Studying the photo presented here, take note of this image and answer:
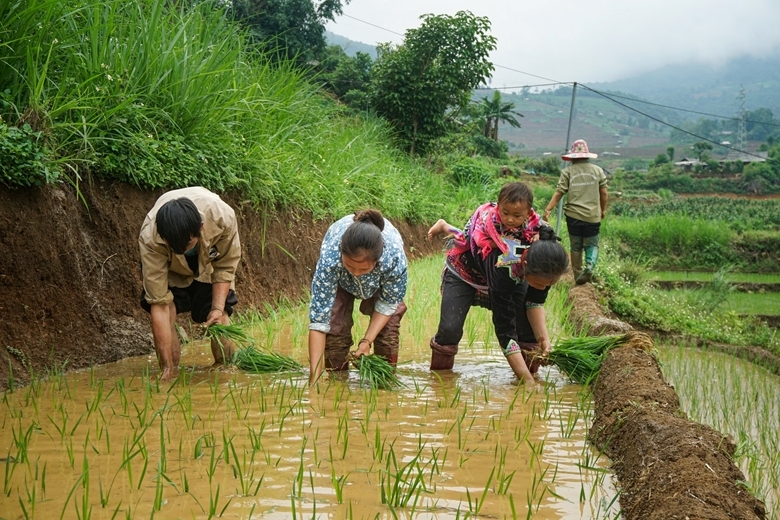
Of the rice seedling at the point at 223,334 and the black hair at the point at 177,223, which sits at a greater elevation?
the black hair at the point at 177,223

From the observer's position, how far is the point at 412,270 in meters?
10.9

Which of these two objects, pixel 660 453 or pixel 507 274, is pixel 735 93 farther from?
pixel 660 453

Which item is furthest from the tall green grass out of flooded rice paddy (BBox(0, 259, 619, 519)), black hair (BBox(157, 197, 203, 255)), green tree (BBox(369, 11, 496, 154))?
green tree (BBox(369, 11, 496, 154))

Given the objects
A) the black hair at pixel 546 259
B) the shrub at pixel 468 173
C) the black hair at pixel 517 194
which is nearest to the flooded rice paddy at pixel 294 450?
the black hair at pixel 546 259

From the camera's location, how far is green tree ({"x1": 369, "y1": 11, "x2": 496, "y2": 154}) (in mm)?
16688

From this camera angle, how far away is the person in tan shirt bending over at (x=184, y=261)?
4000 millimetres

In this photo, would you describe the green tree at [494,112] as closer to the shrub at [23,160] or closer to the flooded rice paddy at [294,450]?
the shrub at [23,160]

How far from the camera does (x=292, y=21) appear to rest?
17.3 metres

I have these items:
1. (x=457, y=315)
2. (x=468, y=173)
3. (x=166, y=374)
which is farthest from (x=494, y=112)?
(x=166, y=374)

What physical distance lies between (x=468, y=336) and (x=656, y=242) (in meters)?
16.5

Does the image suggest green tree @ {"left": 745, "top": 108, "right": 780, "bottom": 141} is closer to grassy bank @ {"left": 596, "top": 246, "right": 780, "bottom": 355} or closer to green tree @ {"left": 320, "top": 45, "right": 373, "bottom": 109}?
green tree @ {"left": 320, "top": 45, "right": 373, "bottom": 109}

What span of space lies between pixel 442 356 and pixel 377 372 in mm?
750

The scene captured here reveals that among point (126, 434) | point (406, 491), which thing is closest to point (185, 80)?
point (126, 434)

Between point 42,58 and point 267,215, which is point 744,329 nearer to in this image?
point 267,215
